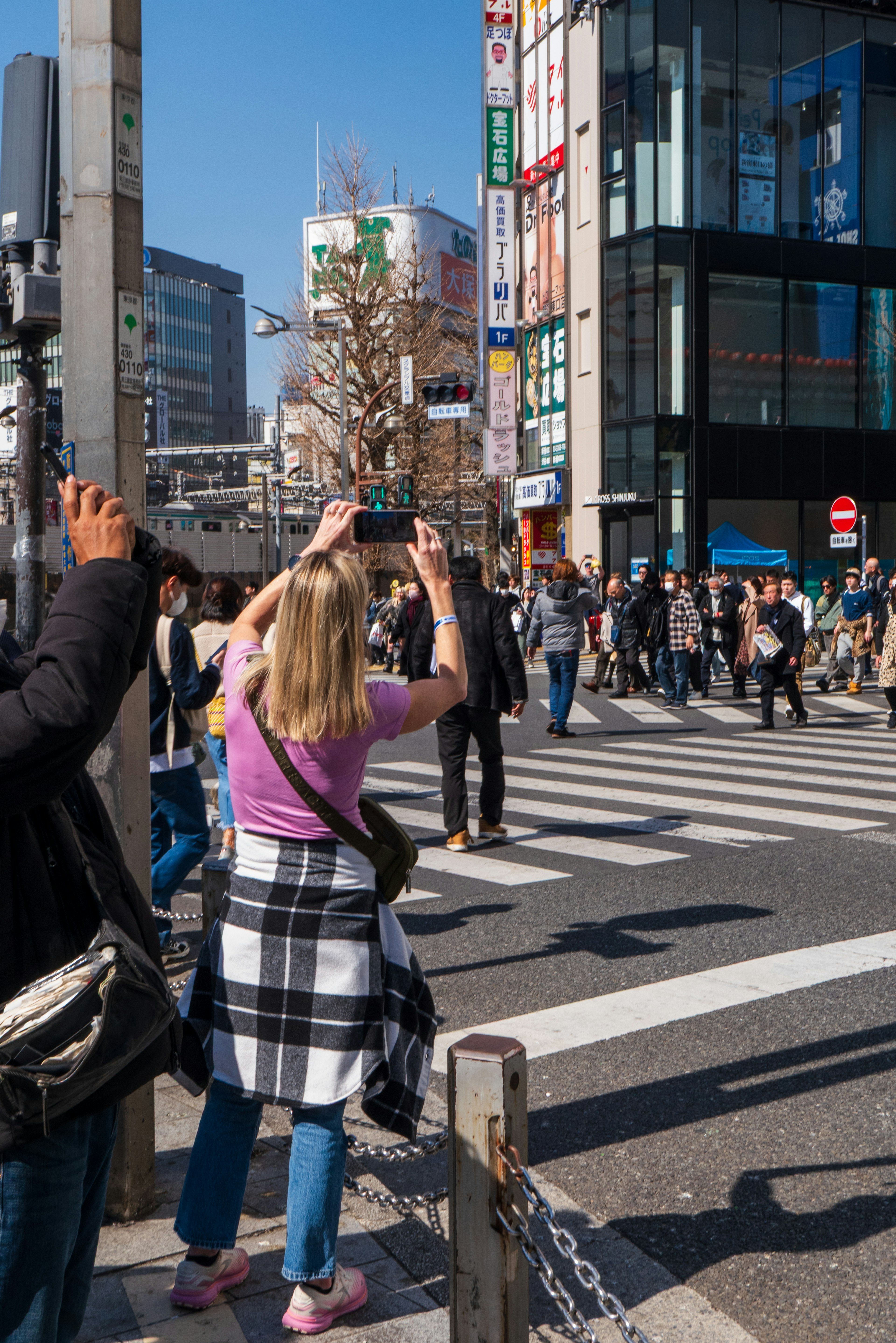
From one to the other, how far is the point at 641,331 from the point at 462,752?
81.9ft

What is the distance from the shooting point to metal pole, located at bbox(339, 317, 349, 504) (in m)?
28.1

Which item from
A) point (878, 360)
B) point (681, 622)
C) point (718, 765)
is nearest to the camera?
point (718, 765)

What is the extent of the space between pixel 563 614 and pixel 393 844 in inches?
444

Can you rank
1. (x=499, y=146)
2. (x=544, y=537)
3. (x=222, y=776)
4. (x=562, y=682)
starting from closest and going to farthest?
(x=222, y=776)
(x=562, y=682)
(x=499, y=146)
(x=544, y=537)

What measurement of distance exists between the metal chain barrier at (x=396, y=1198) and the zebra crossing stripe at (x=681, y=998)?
3.69 feet

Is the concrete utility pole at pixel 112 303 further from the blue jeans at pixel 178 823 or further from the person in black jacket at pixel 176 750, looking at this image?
the blue jeans at pixel 178 823

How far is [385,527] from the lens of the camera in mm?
3059

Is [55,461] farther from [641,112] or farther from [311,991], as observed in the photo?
[641,112]

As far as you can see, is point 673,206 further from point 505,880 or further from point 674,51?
point 505,880

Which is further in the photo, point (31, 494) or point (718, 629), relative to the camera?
point (718, 629)

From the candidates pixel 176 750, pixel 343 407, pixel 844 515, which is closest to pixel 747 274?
pixel 343 407

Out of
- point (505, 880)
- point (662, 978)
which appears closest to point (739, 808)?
point (505, 880)

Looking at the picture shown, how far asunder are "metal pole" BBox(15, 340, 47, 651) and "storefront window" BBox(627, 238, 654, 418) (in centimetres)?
2520

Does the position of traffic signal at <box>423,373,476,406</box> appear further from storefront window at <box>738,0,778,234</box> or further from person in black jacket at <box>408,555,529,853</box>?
person in black jacket at <box>408,555,529,853</box>
